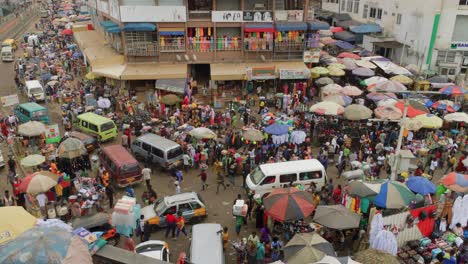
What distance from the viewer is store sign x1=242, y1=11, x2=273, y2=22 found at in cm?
2959

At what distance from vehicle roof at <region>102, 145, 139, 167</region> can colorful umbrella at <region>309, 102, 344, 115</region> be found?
1040 cm

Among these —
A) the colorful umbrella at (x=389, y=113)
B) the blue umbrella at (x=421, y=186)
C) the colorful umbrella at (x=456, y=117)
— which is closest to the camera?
the blue umbrella at (x=421, y=186)

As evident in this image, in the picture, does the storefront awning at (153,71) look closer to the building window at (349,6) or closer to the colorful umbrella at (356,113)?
the colorful umbrella at (356,113)

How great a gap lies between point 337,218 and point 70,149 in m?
12.4

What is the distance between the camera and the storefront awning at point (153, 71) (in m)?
28.1

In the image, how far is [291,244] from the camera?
11.4m

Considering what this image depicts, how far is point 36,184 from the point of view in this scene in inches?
598

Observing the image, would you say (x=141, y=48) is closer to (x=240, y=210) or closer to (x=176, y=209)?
(x=176, y=209)

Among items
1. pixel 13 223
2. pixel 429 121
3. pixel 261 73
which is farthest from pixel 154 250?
pixel 261 73

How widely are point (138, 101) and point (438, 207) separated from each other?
68.3ft

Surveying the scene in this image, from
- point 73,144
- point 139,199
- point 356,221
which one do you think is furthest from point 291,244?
point 73,144

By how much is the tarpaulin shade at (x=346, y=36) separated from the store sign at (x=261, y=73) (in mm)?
18236

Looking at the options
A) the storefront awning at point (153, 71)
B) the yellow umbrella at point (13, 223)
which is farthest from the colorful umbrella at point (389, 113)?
the yellow umbrella at point (13, 223)

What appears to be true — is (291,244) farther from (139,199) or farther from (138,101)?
(138,101)
